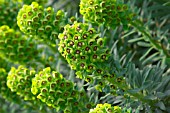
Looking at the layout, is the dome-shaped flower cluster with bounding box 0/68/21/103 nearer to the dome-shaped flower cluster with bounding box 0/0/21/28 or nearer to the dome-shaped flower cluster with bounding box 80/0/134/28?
the dome-shaped flower cluster with bounding box 0/0/21/28

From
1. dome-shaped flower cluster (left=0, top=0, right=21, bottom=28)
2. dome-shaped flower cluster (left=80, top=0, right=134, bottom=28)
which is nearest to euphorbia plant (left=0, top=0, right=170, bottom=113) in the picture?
dome-shaped flower cluster (left=80, top=0, right=134, bottom=28)

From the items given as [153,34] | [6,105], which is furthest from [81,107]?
[6,105]

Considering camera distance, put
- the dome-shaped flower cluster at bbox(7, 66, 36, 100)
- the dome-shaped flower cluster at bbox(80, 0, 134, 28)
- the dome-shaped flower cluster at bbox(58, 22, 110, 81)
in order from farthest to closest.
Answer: the dome-shaped flower cluster at bbox(7, 66, 36, 100) < the dome-shaped flower cluster at bbox(80, 0, 134, 28) < the dome-shaped flower cluster at bbox(58, 22, 110, 81)

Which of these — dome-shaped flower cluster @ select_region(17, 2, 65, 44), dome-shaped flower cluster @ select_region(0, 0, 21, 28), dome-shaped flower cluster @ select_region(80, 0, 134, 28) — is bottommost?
dome-shaped flower cluster @ select_region(80, 0, 134, 28)

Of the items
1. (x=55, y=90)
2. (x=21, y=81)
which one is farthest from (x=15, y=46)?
(x=55, y=90)

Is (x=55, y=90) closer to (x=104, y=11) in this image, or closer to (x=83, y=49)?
(x=83, y=49)

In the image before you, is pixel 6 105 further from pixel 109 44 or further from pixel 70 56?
pixel 70 56
